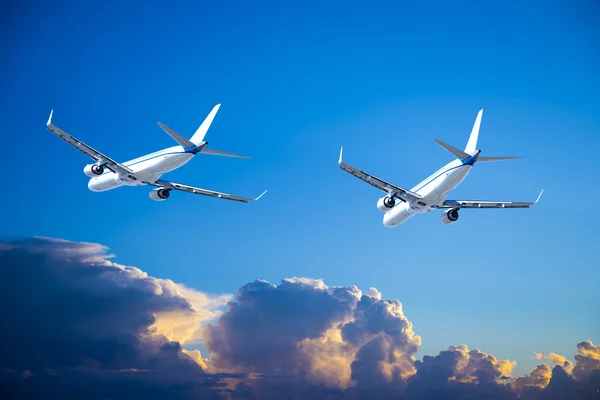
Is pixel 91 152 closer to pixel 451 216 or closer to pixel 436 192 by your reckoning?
pixel 436 192

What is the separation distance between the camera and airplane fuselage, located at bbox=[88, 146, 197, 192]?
81438 millimetres

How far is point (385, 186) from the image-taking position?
8138 centimetres

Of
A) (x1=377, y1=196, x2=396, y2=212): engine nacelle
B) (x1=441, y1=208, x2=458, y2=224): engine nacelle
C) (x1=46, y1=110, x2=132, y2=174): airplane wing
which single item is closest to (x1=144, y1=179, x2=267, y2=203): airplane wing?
(x1=46, y1=110, x2=132, y2=174): airplane wing

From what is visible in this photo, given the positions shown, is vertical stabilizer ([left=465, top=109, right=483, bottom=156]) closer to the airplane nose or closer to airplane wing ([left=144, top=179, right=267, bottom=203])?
airplane wing ([left=144, top=179, right=267, bottom=203])

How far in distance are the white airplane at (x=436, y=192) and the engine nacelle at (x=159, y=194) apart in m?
25.1

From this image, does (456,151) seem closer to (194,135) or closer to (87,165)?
(194,135)

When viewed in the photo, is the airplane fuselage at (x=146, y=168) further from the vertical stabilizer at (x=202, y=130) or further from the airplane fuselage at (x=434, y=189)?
the airplane fuselage at (x=434, y=189)

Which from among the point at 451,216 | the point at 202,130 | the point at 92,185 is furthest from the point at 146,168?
the point at 451,216

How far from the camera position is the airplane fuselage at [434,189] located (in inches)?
3046

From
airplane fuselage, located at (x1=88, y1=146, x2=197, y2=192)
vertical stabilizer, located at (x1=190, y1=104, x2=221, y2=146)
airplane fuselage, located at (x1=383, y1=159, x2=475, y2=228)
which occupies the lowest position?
airplane fuselage, located at (x1=383, y1=159, x2=475, y2=228)

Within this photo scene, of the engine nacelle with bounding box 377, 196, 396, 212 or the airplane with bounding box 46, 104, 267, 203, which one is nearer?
the airplane with bounding box 46, 104, 267, 203

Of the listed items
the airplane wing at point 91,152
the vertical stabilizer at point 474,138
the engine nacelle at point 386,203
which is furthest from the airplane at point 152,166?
the vertical stabilizer at point 474,138

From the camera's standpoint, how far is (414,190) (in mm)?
83625

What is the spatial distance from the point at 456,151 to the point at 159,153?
33564mm
